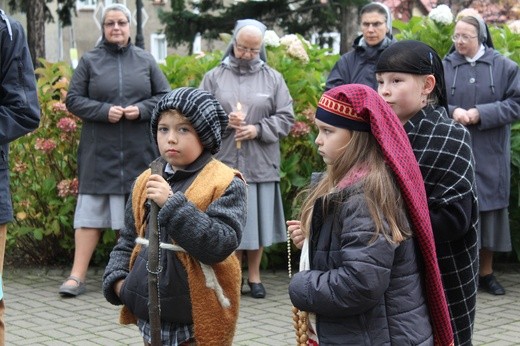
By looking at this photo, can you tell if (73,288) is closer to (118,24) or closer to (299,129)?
(118,24)

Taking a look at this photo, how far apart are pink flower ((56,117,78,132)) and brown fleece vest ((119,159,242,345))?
13.6ft

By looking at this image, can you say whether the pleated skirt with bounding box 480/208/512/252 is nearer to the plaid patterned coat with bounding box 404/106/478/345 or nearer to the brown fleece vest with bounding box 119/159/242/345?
the plaid patterned coat with bounding box 404/106/478/345

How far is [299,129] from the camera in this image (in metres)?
8.20

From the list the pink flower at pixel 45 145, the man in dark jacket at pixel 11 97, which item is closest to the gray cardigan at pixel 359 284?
the man in dark jacket at pixel 11 97

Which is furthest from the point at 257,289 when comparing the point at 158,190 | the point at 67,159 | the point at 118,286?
the point at 158,190

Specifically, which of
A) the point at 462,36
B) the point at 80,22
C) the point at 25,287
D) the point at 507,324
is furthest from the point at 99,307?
the point at 80,22

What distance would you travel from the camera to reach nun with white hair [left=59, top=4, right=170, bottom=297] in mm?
7582

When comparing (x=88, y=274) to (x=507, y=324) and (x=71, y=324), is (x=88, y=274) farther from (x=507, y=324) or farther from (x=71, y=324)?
(x=507, y=324)

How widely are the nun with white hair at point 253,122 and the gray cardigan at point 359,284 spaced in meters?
3.93

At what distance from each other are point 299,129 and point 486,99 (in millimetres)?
1499

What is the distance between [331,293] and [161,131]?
1.10m

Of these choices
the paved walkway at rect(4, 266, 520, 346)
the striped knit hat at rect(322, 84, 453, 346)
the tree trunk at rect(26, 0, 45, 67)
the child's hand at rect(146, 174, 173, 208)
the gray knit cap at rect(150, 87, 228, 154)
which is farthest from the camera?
the tree trunk at rect(26, 0, 45, 67)

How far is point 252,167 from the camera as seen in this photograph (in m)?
7.54

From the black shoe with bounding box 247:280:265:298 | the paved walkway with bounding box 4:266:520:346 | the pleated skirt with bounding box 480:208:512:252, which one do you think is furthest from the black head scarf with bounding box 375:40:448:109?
the pleated skirt with bounding box 480:208:512:252
